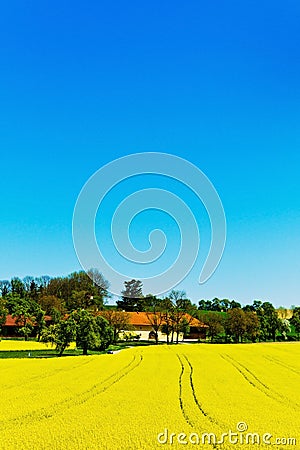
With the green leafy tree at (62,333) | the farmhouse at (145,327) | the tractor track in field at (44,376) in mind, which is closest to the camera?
the tractor track in field at (44,376)

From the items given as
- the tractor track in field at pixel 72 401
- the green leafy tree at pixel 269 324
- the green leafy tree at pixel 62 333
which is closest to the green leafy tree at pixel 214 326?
the green leafy tree at pixel 269 324

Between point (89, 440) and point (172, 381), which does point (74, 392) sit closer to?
point (172, 381)

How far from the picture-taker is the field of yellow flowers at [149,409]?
14180mm

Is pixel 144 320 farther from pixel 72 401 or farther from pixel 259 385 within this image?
pixel 72 401

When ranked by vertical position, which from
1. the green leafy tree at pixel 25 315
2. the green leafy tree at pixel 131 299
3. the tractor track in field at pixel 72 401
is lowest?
the tractor track in field at pixel 72 401

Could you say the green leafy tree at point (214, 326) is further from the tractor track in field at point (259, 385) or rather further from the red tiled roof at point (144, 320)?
the tractor track in field at point (259, 385)

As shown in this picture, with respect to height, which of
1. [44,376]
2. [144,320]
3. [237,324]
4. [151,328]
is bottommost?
[44,376]

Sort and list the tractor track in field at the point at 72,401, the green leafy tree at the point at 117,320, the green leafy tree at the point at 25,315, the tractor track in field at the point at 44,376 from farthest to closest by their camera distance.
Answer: the green leafy tree at the point at 25,315 < the green leafy tree at the point at 117,320 < the tractor track in field at the point at 44,376 < the tractor track in field at the point at 72,401

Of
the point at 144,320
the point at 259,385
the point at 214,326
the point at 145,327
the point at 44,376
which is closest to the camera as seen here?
the point at 259,385

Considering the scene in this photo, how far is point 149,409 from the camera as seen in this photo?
18.4 meters

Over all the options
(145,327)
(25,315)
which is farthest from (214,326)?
(25,315)

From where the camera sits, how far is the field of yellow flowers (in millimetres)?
14180

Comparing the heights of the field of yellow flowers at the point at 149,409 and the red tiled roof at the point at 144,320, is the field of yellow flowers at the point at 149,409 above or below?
below

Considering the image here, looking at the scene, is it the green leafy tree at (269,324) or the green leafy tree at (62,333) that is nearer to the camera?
the green leafy tree at (62,333)
